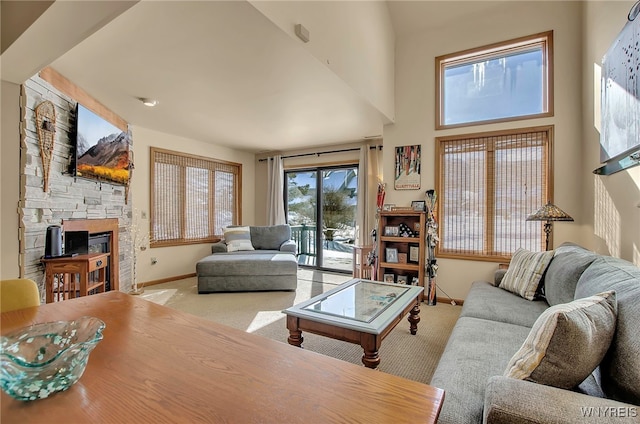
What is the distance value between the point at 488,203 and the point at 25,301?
4.09 meters

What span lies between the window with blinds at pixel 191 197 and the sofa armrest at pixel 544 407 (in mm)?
4724

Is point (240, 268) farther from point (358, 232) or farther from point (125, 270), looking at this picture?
point (358, 232)

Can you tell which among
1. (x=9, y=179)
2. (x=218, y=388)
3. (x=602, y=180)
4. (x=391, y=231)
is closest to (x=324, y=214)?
(x=391, y=231)

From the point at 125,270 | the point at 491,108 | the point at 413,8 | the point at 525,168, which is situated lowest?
the point at 125,270

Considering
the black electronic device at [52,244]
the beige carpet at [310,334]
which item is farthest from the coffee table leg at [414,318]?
the black electronic device at [52,244]

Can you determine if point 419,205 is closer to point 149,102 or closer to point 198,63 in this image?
point 198,63

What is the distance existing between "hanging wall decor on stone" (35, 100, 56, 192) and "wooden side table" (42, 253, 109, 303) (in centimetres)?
65

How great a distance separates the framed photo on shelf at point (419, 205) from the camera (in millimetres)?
3666

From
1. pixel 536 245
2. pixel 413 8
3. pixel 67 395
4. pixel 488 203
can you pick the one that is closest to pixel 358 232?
pixel 488 203

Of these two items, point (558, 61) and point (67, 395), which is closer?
point (67, 395)

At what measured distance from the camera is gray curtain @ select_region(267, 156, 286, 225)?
5809 mm

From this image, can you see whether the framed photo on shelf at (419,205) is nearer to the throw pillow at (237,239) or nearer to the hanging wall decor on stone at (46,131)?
the throw pillow at (237,239)

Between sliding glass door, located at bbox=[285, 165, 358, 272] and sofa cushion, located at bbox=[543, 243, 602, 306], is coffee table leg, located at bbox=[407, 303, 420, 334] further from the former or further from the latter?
sliding glass door, located at bbox=[285, 165, 358, 272]

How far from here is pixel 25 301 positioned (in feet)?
4.09
